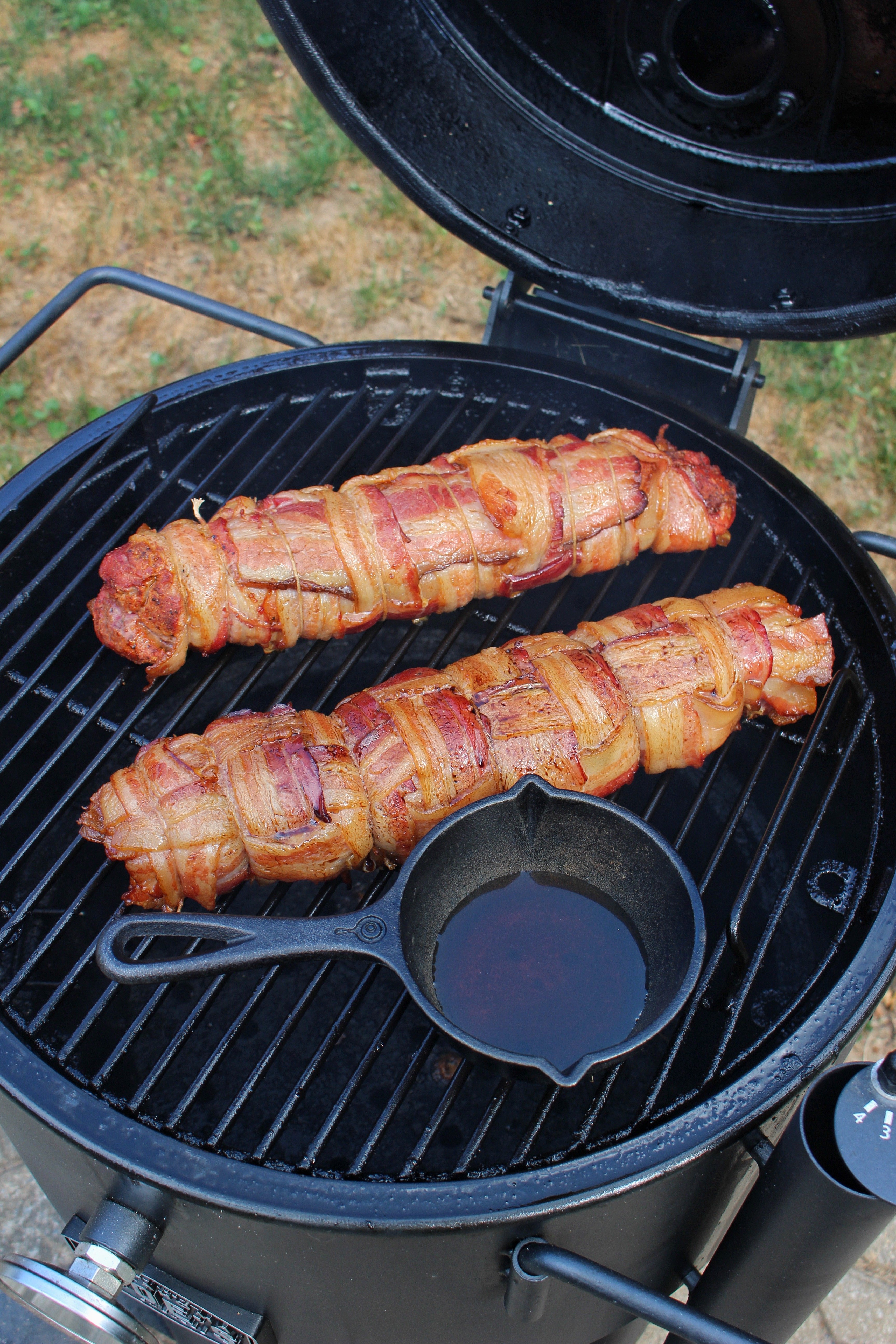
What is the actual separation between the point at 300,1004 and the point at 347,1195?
487 millimetres

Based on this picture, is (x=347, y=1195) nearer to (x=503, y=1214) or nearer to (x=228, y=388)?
(x=503, y=1214)

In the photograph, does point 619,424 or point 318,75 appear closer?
point 318,75

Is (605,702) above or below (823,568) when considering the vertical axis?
below

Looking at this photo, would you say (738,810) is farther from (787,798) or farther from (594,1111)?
(594,1111)

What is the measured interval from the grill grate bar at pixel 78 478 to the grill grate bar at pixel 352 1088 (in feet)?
5.20

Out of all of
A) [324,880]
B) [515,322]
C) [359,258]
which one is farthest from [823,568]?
[359,258]

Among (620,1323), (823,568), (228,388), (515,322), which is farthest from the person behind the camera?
(515,322)

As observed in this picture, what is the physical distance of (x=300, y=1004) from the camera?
2.23 m

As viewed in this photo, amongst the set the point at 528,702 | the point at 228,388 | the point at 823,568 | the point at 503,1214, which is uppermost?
the point at 823,568

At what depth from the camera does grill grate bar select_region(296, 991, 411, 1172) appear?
6.33 feet

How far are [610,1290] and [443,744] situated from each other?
44.7 inches

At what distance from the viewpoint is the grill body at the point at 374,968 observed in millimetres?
1901

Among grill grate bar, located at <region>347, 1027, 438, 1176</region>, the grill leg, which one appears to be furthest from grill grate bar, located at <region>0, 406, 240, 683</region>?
the grill leg

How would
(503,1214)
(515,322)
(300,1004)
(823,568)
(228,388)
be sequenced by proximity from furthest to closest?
(515,322), (228,388), (823,568), (300,1004), (503,1214)
